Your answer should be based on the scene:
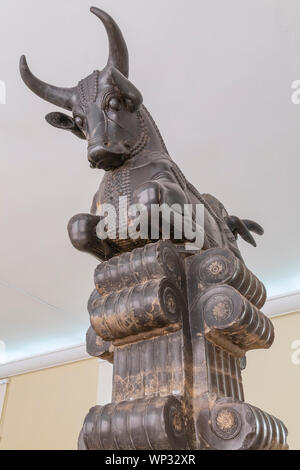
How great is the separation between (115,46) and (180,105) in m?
0.60

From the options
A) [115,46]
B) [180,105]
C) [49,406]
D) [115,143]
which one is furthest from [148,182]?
[49,406]

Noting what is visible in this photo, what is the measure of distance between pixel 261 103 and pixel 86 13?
554mm

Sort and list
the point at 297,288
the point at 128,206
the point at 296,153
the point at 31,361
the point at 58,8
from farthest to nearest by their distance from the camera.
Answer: the point at 31,361 → the point at 297,288 → the point at 296,153 → the point at 58,8 → the point at 128,206

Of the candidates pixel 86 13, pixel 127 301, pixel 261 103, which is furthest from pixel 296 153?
pixel 127 301

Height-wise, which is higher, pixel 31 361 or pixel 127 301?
pixel 31 361

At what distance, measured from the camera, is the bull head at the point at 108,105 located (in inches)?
27.9

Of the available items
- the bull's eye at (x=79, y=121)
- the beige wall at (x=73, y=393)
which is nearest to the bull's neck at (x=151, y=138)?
the bull's eye at (x=79, y=121)

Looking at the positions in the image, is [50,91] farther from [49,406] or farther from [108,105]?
[49,406]

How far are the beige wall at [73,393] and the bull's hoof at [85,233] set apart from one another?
5.93 feet

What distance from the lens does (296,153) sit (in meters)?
1.44

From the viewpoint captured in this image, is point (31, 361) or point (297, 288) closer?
point (297, 288)

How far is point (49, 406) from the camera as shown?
3168 millimetres
